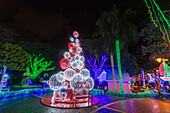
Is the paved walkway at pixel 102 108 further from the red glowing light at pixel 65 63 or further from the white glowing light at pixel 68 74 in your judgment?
the red glowing light at pixel 65 63

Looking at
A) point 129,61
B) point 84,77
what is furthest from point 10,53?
point 129,61

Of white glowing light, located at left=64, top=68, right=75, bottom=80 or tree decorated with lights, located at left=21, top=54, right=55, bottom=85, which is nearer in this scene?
white glowing light, located at left=64, top=68, right=75, bottom=80

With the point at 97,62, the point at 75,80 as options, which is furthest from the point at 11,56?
the point at 97,62

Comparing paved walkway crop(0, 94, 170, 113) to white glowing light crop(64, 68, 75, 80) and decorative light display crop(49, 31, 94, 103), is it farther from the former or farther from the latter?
white glowing light crop(64, 68, 75, 80)

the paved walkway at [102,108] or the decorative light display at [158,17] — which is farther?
the decorative light display at [158,17]

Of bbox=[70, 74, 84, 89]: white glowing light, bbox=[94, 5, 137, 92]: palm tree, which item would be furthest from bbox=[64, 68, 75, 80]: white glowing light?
bbox=[94, 5, 137, 92]: palm tree

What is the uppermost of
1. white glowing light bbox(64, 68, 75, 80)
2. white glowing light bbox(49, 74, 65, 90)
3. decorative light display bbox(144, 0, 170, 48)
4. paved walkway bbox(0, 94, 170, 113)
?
decorative light display bbox(144, 0, 170, 48)

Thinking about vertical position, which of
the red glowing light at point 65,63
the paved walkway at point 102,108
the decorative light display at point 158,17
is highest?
the decorative light display at point 158,17

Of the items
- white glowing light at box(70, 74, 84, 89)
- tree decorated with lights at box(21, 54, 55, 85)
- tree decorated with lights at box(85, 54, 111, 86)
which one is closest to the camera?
white glowing light at box(70, 74, 84, 89)

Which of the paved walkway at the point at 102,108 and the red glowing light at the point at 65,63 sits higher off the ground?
the red glowing light at the point at 65,63

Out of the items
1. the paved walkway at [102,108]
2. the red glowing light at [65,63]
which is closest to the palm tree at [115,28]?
the paved walkway at [102,108]

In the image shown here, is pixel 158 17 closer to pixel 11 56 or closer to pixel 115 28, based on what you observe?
pixel 115 28

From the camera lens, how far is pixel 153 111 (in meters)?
7.52

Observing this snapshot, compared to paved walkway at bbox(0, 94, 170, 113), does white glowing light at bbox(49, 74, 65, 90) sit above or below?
above
